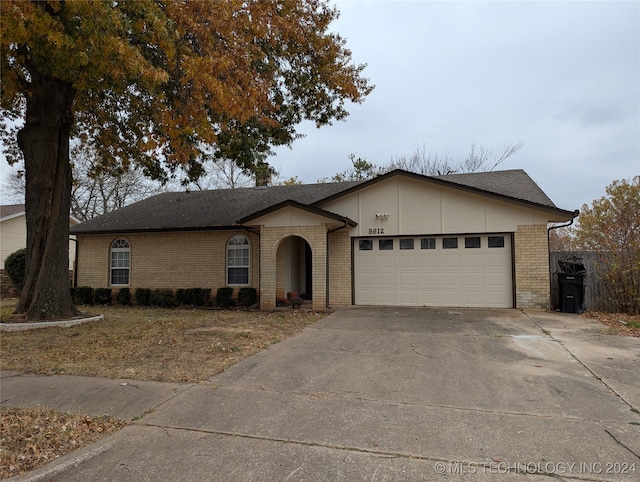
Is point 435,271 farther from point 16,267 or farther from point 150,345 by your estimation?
point 16,267

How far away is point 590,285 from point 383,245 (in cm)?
622

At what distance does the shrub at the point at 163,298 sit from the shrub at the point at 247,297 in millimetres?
2730

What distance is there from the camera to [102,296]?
16.4m

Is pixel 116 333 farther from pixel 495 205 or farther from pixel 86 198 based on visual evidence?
pixel 86 198

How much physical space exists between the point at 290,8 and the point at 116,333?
30.0ft

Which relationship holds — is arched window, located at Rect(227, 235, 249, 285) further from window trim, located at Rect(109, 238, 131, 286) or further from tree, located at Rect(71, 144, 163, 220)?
tree, located at Rect(71, 144, 163, 220)

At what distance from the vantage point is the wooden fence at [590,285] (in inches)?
483

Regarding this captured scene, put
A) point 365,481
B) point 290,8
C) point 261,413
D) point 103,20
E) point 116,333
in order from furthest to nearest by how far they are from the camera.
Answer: point 290,8 → point 116,333 → point 103,20 → point 261,413 → point 365,481

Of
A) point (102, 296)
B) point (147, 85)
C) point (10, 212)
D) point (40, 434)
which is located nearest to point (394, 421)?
point (40, 434)

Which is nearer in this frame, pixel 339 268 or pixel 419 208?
pixel 419 208

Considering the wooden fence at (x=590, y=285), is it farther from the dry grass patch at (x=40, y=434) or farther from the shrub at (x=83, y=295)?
the shrub at (x=83, y=295)

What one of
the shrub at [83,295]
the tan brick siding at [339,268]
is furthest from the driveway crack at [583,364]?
the shrub at [83,295]

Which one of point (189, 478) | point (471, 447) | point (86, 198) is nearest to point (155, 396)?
point (189, 478)

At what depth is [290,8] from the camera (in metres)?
11.0
